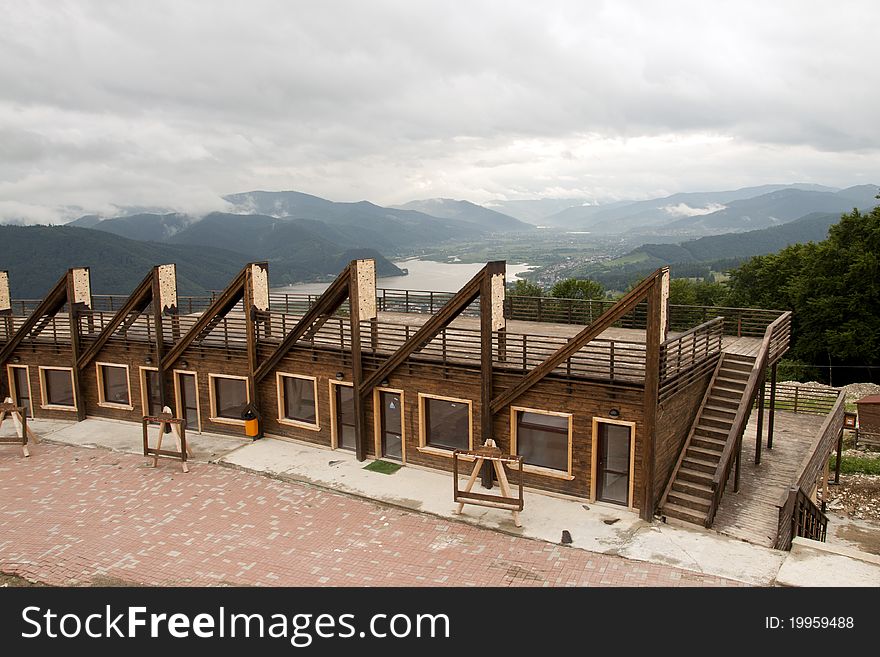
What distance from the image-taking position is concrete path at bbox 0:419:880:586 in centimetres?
1196

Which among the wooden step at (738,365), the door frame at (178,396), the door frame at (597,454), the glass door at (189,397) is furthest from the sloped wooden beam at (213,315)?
the wooden step at (738,365)

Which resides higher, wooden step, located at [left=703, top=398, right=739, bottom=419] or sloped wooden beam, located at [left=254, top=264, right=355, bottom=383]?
sloped wooden beam, located at [left=254, top=264, right=355, bottom=383]

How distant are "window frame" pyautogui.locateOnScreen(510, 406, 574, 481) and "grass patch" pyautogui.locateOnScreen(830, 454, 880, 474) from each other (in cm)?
1532

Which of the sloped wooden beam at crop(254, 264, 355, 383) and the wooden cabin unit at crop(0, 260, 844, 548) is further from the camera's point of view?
the sloped wooden beam at crop(254, 264, 355, 383)

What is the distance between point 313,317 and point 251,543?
24.1ft

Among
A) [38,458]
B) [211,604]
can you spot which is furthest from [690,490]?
[38,458]

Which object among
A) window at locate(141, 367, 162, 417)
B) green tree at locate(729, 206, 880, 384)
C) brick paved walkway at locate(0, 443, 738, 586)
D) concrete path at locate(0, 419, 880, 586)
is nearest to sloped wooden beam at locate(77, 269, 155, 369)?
window at locate(141, 367, 162, 417)

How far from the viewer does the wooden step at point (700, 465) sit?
1488 centimetres

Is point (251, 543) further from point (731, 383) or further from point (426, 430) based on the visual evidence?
point (731, 383)

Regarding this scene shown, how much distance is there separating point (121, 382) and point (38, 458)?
437 cm

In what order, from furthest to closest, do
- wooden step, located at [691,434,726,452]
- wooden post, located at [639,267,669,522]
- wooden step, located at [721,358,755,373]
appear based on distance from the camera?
1. wooden step, located at [721,358,755,373]
2. wooden step, located at [691,434,726,452]
3. wooden post, located at [639,267,669,522]

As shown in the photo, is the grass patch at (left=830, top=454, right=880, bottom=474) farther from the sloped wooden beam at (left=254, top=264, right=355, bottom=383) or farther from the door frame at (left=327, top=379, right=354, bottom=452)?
the sloped wooden beam at (left=254, top=264, right=355, bottom=383)

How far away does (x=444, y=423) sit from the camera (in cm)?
1748

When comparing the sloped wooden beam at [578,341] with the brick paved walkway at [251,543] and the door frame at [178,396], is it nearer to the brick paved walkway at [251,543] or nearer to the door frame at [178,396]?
the brick paved walkway at [251,543]
